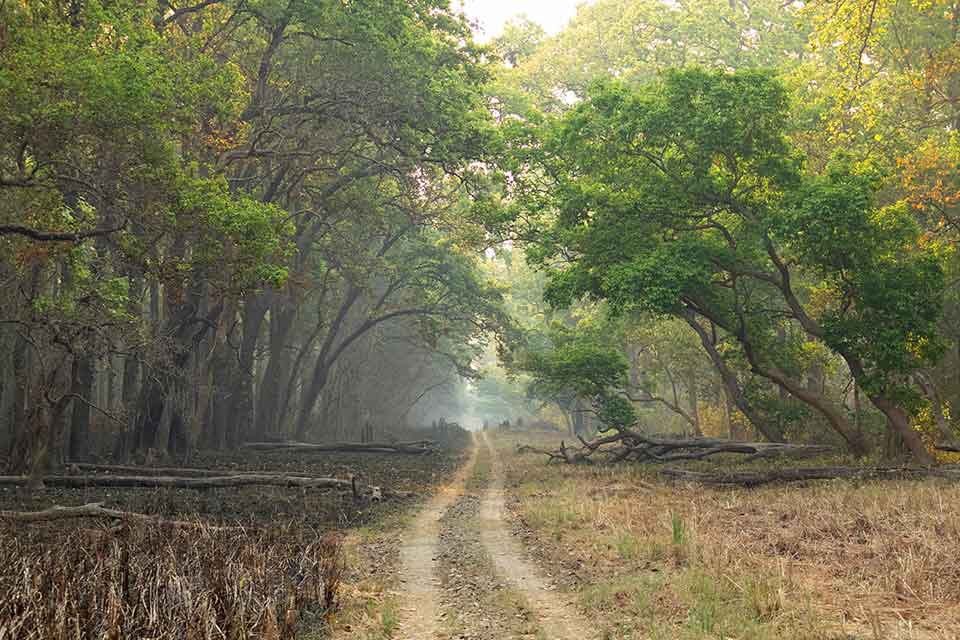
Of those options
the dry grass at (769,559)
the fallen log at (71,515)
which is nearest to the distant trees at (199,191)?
the fallen log at (71,515)

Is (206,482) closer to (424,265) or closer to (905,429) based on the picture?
(905,429)

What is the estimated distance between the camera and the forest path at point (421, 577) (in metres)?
7.39

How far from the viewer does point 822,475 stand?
55.1 ft

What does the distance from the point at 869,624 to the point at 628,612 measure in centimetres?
238

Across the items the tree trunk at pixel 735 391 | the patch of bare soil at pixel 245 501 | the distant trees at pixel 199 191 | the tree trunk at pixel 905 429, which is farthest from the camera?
the tree trunk at pixel 735 391

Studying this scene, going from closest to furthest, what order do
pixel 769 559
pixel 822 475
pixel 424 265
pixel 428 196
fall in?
pixel 769 559 < pixel 822 475 < pixel 428 196 < pixel 424 265

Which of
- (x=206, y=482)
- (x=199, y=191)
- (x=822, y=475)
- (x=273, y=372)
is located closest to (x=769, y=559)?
(x=822, y=475)

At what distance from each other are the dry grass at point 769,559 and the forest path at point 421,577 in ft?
6.15

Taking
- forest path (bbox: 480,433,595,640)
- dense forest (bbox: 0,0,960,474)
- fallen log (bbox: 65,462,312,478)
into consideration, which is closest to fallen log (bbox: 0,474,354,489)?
fallen log (bbox: 65,462,312,478)

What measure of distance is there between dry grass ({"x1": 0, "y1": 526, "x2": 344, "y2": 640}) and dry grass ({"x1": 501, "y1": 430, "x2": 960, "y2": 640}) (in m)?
3.40

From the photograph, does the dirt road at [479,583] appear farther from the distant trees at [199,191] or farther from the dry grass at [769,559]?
the distant trees at [199,191]

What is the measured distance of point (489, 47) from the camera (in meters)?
23.7

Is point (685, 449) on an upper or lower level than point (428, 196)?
lower

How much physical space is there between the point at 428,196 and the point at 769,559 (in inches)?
827
